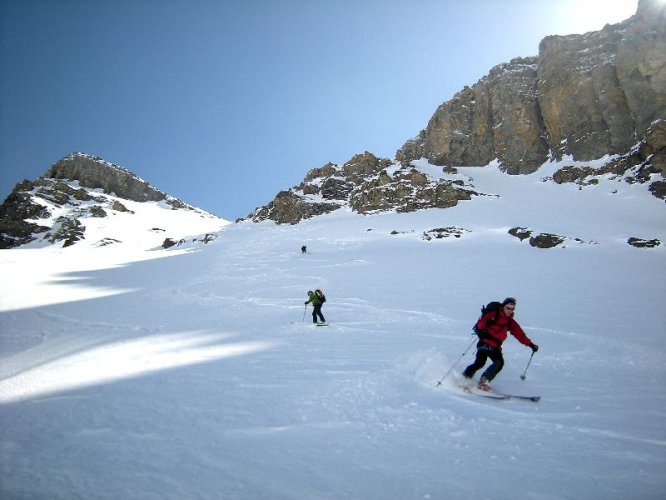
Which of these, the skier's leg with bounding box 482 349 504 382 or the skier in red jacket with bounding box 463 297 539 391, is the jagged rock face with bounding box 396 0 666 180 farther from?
the skier's leg with bounding box 482 349 504 382

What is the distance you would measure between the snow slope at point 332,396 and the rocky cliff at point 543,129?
1586 inches

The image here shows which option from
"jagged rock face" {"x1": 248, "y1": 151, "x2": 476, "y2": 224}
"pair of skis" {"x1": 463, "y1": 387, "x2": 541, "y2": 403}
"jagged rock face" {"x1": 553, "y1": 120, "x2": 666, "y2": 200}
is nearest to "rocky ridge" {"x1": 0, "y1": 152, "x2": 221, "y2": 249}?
"jagged rock face" {"x1": 248, "y1": 151, "x2": 476, "y2": 224}

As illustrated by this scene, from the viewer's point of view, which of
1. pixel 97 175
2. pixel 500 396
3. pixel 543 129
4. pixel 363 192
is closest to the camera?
pixel 500 396

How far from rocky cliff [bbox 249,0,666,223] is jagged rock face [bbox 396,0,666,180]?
160mm

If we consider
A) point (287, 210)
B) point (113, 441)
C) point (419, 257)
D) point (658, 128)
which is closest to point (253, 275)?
point (419, 257)

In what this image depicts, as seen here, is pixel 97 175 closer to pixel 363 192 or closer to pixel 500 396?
pixel 363 192

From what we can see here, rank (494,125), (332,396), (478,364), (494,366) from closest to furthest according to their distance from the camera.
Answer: (332,396) → (494,366) → (478,364) → (494,125)

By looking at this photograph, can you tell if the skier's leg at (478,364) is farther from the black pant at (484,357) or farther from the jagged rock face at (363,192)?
the jagged rock face at (363,192)

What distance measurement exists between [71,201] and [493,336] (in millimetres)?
101417

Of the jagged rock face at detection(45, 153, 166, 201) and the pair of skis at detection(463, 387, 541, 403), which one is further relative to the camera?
the jagged rock face at detection(45, 153, 166, 201)

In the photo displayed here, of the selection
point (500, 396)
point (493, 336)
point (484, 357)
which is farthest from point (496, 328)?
point (500, 396)

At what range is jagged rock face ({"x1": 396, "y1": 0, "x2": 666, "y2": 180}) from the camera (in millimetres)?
55156

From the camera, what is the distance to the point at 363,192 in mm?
61219

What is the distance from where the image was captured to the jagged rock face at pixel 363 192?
185ft
